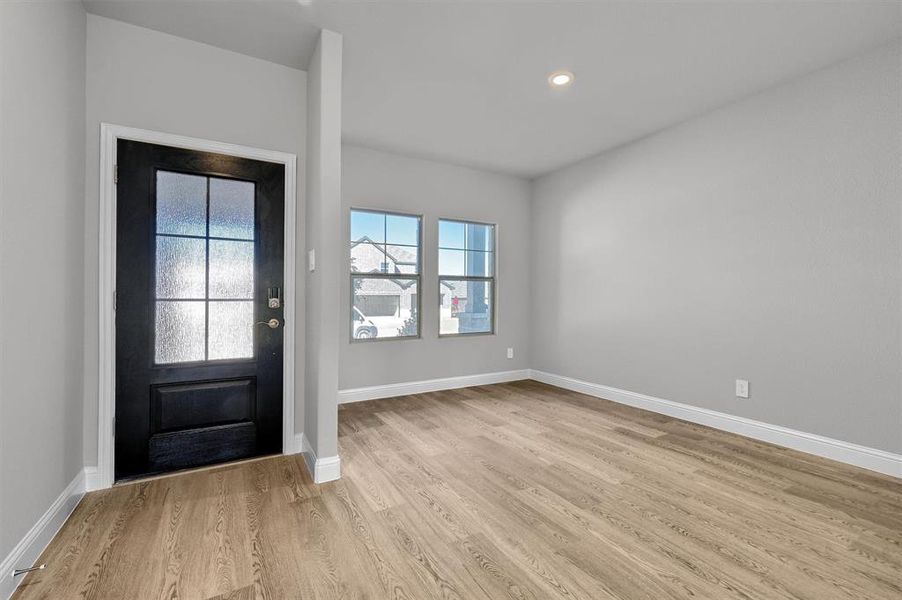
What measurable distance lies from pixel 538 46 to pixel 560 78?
436 millimetres

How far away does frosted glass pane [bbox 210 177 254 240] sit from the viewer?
250cm

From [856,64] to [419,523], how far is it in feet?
12.8

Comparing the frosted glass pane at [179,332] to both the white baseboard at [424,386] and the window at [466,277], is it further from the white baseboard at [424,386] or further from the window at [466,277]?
the window at [466,277]

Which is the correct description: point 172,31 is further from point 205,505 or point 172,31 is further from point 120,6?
point 205,505

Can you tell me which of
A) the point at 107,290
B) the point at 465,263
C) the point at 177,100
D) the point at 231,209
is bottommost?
the point at 107,290

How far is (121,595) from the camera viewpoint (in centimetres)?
141

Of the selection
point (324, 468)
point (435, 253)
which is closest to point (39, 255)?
point (324, 468)

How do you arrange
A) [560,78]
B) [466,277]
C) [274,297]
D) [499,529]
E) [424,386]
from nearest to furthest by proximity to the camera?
1. [499,529]
2. [274,297]
3. [560,78]
4. [424,386]
5. [466,277]

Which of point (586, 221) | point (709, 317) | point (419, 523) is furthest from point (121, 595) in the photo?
point (586, 221)

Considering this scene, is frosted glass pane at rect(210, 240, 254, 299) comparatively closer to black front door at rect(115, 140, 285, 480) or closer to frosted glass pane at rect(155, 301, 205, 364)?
black front door at rect(115, 140, 285, 480)

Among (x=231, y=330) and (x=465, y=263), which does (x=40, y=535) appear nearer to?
(x=231, y=330)

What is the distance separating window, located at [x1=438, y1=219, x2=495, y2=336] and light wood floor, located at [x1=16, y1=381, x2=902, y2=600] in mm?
2131

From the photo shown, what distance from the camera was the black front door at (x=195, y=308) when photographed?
2.29 m

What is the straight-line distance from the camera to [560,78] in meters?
2.89
